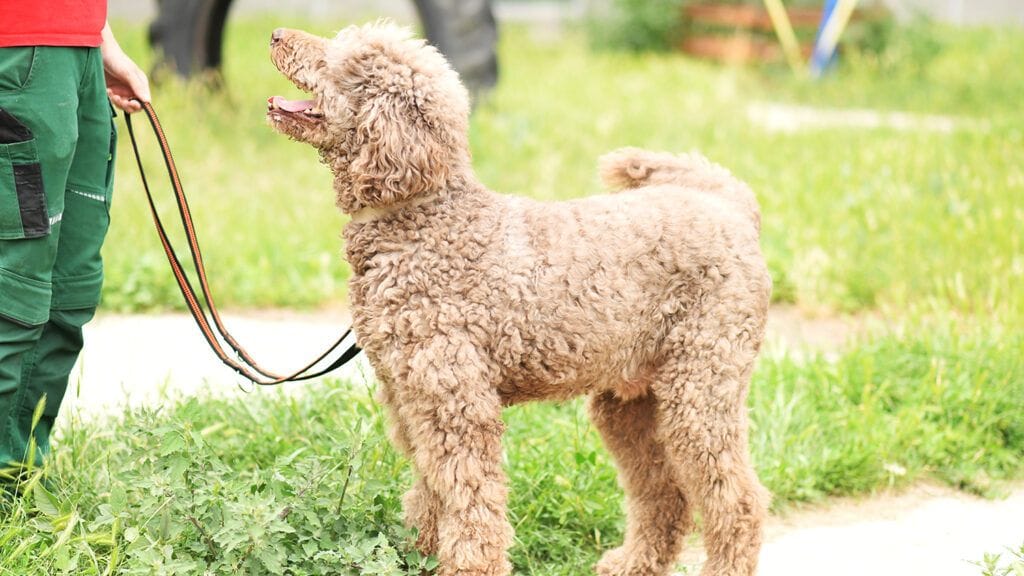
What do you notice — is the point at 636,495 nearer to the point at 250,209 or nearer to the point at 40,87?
the point at 40,87

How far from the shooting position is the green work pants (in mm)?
3055

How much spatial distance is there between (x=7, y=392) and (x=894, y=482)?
3.22 m

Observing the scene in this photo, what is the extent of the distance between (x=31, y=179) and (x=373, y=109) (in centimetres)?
103

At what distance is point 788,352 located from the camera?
16.6 ft

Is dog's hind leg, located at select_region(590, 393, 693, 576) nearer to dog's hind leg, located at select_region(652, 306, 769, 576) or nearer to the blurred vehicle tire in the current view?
dog's hind leg, located at select_region(652, 306, 769, 576)

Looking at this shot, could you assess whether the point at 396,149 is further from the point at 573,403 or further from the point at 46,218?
the point at 573,403

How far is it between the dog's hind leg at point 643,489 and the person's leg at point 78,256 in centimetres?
167

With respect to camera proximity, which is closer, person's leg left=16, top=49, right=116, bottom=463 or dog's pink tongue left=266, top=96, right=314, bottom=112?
dog's pink tongue left=266, top=96, right=314, bottom=112

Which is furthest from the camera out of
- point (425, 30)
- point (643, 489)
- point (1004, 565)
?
point (425, 30)

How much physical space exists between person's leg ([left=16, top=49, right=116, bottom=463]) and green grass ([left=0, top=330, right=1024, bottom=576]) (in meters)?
0.30

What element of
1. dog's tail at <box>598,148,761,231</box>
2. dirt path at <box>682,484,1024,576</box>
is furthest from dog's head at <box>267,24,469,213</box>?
dirt path at <box>682,484,1024,576</box>

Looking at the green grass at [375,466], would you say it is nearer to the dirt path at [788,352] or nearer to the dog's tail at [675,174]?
the dirt path at [788,352]

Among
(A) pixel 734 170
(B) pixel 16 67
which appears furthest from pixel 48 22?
(A) pixel 734 170

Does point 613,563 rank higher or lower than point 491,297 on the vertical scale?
lower
